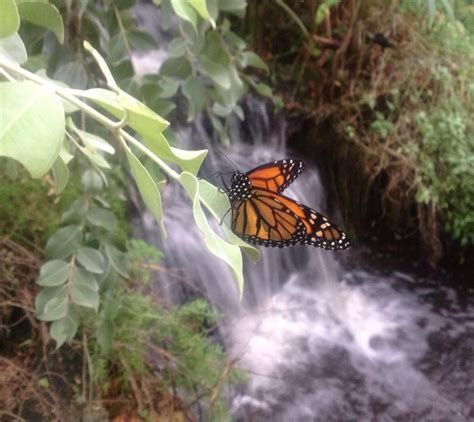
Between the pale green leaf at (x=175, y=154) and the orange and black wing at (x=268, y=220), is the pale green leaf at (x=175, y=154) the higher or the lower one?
the higher one

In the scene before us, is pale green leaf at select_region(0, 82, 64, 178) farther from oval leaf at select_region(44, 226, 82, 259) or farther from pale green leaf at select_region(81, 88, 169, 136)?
oval leaf at select_region(44, 226, 82, 259)

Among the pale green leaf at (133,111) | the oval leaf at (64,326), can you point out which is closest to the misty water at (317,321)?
the oval leaf at (64,326)

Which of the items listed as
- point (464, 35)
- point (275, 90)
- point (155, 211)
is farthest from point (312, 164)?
point (155, 211)

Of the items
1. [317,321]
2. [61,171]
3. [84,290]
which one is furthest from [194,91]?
[317,321]

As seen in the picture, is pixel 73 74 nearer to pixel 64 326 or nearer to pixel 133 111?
pixel 64 326

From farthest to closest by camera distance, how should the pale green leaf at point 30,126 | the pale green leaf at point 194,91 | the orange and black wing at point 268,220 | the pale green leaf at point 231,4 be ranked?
the orange and black wing at point 268,220 → the pale green leaf at point 194,91 → the pale green leaf at point 231,4 → the pale green leaf at point 30,126

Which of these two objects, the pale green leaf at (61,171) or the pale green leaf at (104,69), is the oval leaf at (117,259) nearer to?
the pale green leaf at (61,171)

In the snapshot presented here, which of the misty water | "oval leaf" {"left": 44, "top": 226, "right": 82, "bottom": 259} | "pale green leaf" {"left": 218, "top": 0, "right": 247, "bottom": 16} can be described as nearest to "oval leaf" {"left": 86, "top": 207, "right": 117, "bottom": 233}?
"oval leaf" {"left": 44, "top": 226, "right": 82, "bottom": 259}

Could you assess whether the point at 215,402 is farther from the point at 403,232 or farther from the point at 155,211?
the point at 403,232
